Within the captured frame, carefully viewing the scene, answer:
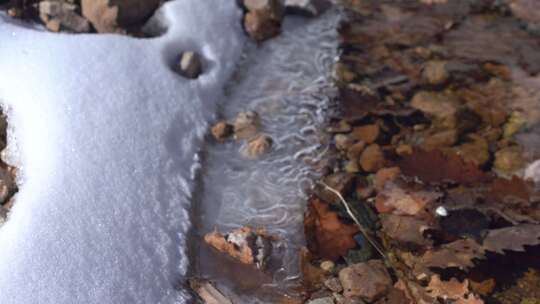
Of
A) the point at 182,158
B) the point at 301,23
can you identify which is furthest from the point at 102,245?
the point at 301,23

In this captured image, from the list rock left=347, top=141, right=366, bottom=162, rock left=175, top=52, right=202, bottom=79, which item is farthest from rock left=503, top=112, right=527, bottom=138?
rock left=175, top=52, right=202, bottom=79

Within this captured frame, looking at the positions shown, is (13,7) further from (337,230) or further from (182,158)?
(337,230)

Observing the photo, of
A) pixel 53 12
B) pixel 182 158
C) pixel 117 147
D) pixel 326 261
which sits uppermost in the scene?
pixel 53 12

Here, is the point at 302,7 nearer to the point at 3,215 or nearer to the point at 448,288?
the point at 448,288

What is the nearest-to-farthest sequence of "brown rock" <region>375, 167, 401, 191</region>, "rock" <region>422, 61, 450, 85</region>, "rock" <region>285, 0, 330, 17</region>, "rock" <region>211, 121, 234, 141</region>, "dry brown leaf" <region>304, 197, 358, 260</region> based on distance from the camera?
"dry brown leaf" <region>304, 197, 358, 260</region>
"brown rock" <region>375, 167, 401, 191</region>
"rock" <region>211, 121, 234, 141</region>
"rock" <region>422, 61, 450, 85</region>
"rock" <region>285, 0, 330, 17</region>

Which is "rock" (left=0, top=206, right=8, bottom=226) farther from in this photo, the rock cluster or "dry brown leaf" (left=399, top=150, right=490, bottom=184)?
"dry brown leaf" (left=399, top=150, right=490, bottom=184)

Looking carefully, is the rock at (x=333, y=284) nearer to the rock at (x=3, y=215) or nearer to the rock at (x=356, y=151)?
the rock at (x=356, y=151)
